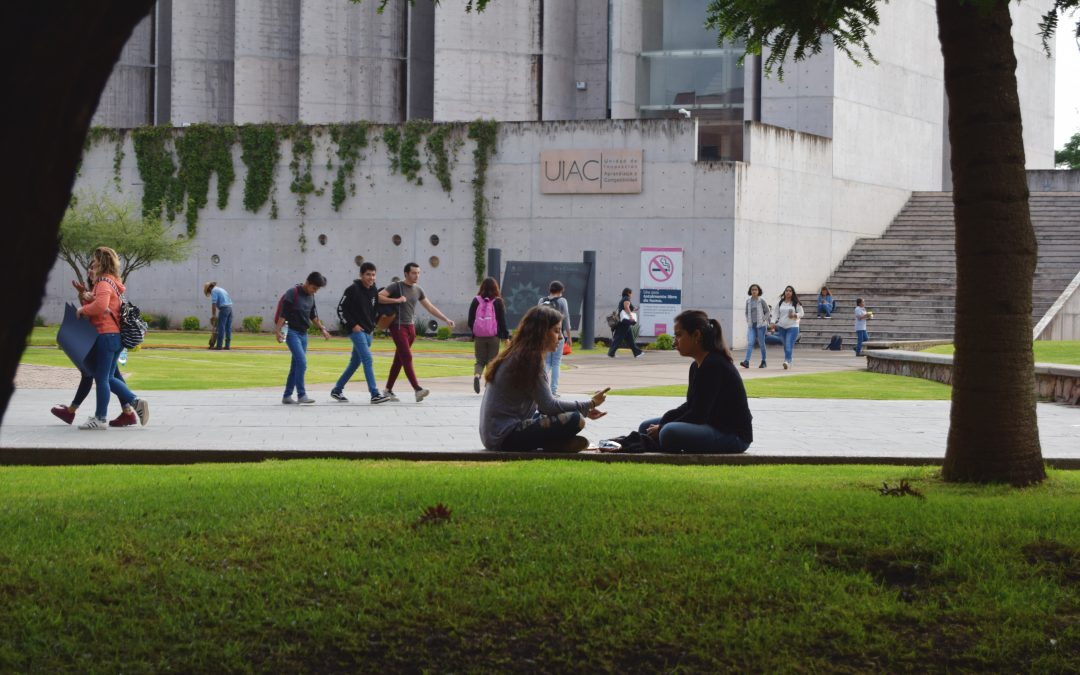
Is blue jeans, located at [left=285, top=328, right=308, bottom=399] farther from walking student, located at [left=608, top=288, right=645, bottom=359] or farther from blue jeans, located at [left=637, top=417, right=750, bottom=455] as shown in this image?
walking student, located at [left=608, top=288, right=645, bottom=359]

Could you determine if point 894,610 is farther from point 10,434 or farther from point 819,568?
point 10,434

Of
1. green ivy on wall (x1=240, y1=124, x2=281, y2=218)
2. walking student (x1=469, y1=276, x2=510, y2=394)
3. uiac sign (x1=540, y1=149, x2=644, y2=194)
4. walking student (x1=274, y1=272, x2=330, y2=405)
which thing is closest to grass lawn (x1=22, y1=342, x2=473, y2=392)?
walking student (x1=469, y1=276, x2=510, y2=394)

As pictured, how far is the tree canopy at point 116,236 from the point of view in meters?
37.2

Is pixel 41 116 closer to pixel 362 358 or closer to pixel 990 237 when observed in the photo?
pixel 990 237

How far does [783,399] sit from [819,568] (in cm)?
1226

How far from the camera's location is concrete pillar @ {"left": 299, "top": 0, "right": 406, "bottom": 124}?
4812cm

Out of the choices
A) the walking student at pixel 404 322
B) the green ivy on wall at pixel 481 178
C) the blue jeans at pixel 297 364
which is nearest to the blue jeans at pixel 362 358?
the walking student at pixel 404 322

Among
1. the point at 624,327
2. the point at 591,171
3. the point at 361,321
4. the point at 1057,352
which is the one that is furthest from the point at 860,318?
the point at 361,321

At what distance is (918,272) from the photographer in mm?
41781

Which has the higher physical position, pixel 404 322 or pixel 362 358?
pixel 404 322

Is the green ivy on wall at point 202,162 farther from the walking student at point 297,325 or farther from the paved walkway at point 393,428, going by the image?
the walking student at point 297,325

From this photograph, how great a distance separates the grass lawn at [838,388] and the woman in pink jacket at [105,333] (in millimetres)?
8107

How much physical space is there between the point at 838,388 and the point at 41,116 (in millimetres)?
19461

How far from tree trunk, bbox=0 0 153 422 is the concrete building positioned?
113 ft
